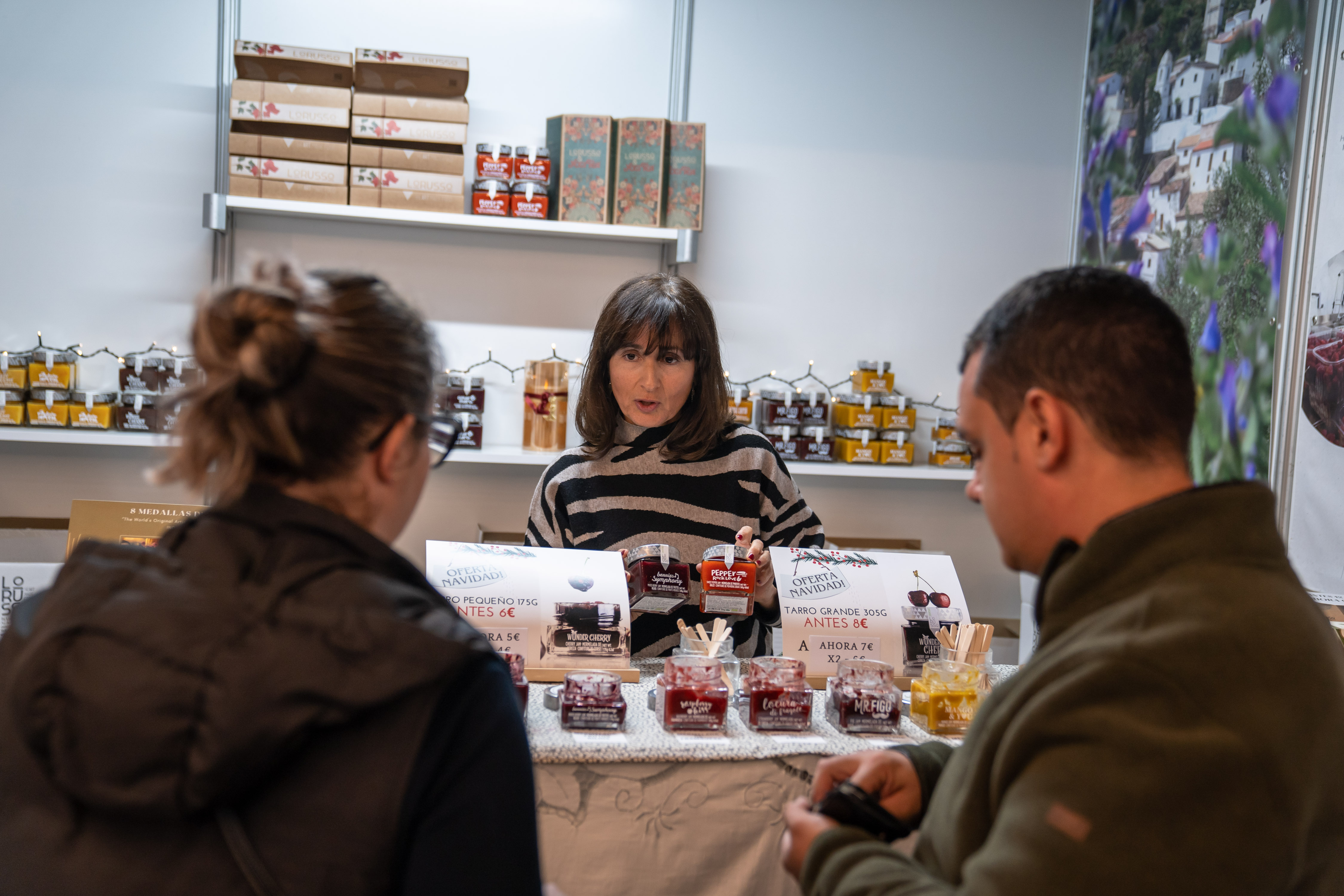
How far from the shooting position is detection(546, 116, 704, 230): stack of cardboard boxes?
312 centimetres

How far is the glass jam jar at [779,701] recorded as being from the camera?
151 cm

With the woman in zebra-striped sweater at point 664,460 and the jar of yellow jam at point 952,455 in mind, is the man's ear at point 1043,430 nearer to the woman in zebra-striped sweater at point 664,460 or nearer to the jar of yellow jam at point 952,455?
the woman in zebra-striped sweater at point 664,460

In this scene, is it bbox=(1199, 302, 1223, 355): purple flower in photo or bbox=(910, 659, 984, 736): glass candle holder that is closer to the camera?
bbox=(910, 659, 984, 736): glass candle holder

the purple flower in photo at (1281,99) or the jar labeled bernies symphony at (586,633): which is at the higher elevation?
the purple flower in photo at (1281,99)

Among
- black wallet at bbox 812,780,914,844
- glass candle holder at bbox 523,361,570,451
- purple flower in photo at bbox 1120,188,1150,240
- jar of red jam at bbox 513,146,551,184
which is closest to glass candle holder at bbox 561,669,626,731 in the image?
black wallet at bbox 812,780,914,844

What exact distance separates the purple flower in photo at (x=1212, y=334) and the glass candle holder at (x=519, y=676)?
243 cm

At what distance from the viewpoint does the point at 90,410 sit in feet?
9.98

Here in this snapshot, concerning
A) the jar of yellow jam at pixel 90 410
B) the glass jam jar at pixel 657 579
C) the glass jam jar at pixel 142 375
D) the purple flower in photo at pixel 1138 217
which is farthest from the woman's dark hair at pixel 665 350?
the purple flower in photo at pixel 1138 217

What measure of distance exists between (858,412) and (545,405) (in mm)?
1085

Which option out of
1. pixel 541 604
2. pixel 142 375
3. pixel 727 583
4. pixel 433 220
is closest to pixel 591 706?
pixel 541 604

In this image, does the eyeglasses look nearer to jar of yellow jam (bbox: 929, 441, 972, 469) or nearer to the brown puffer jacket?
the brown puffer jacket

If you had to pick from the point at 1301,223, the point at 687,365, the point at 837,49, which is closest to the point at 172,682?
the point at 687,365

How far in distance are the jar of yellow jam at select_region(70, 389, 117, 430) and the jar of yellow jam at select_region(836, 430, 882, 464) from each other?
2.42 m

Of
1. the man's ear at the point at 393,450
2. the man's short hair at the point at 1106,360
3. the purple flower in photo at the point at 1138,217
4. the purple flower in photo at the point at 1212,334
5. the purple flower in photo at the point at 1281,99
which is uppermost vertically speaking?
the purple flower in photo at the point at 1281,99
